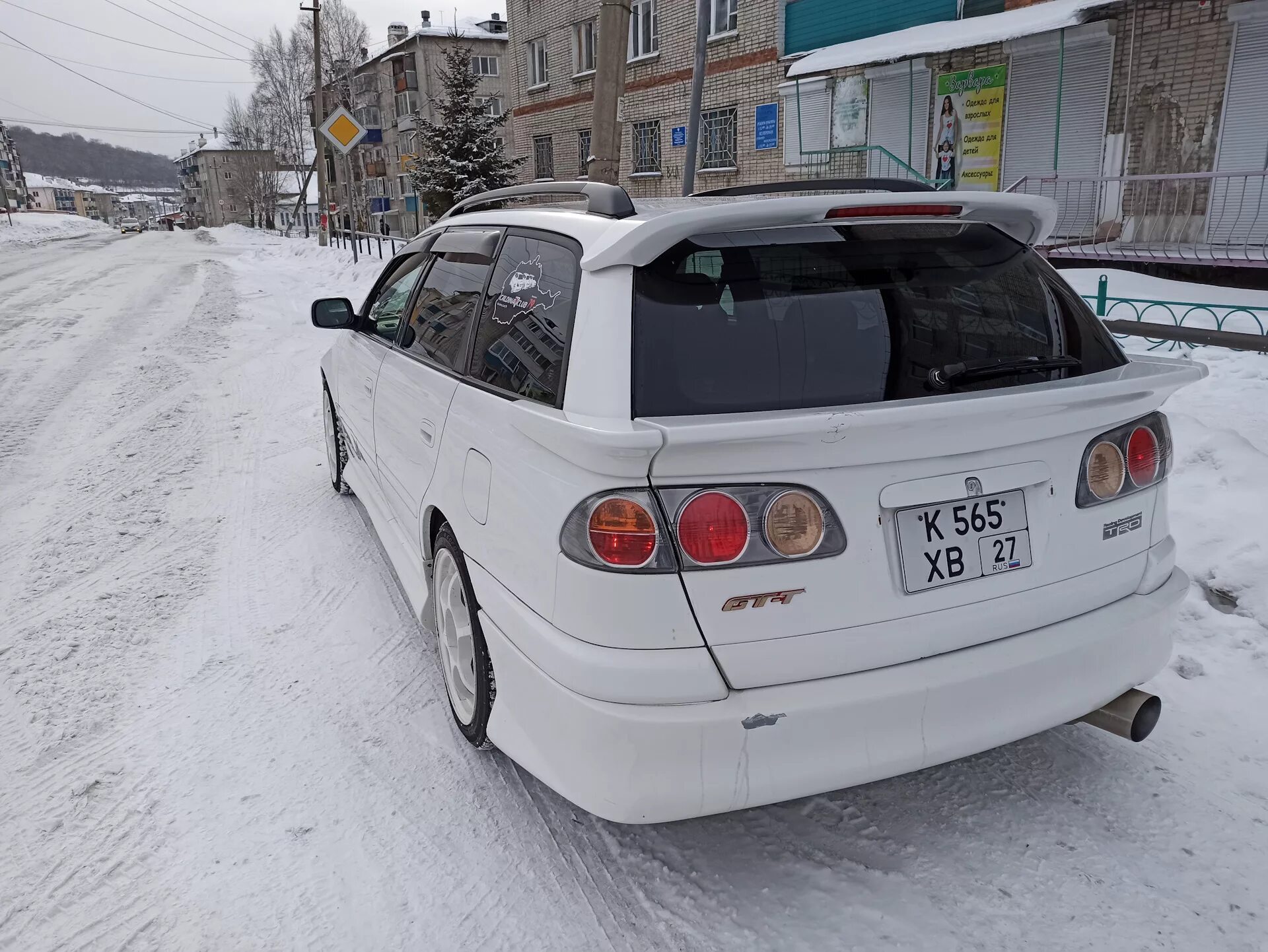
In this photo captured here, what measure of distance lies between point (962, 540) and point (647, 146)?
24214 mm

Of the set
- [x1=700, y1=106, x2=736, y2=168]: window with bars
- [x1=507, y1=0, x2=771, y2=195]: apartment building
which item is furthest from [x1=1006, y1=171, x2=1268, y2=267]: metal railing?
[x1=700, y1=106, x2=736, y2=168]: window with bars

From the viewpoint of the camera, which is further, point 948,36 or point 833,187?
point 948,36

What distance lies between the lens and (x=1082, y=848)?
2398 millimetres

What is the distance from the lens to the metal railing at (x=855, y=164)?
1652 centimetres

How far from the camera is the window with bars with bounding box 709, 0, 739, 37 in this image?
20.6 metres

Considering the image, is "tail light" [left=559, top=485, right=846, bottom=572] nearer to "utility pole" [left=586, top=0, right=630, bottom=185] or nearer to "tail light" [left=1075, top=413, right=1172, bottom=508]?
"tail light" [left=1075, top=413, right=1172, bottom=508]

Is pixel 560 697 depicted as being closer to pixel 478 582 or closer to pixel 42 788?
pixel 478 582

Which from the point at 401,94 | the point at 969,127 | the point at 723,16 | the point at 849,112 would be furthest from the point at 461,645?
the point at 401,94

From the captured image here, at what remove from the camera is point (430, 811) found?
8.54 feet

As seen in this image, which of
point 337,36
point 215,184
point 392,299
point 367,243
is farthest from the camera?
point 215,184

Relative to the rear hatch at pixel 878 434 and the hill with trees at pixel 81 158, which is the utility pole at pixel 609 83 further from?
the hill with trees at pixel 81 158

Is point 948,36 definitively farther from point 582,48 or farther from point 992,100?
point 582,48

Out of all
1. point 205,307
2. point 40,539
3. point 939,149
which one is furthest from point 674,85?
point 40,539

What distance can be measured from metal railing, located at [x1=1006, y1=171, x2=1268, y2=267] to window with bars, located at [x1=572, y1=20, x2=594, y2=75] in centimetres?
1693
